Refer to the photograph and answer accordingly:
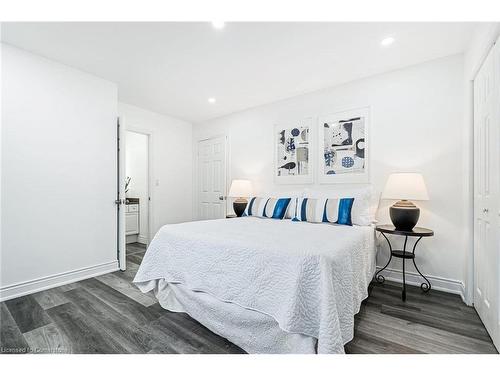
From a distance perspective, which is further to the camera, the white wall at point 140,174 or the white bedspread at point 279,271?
the white wall at point 140,174

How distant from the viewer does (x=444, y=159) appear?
95.6 inches

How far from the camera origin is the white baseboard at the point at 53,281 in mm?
2242

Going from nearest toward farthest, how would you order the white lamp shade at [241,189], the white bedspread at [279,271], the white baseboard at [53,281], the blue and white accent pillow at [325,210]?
the white bedspread at [279,271] < the white baseboard at [53,281] < the blue and white accent pillow at [325,210] < the white lamp shade at [241,189]

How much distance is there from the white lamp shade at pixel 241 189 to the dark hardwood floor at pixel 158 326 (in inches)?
73.6

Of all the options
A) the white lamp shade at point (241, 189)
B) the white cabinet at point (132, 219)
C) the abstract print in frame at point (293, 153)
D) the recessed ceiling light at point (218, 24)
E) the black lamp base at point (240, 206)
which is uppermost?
the recessed ceiling light at point (218, 24)

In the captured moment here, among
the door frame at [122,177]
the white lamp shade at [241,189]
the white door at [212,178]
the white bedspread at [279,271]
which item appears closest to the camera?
the white bedspread at [279,271]

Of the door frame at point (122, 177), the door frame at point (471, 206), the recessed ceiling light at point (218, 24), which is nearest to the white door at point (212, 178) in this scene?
the door frame at point (122, 177)

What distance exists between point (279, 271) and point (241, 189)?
240 cm

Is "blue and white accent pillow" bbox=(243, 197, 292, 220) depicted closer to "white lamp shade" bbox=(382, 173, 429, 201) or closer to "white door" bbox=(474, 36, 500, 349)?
"white lamp shade" bbox=(382, 173, 429, 201)

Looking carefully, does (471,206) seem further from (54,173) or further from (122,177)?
(54,173)

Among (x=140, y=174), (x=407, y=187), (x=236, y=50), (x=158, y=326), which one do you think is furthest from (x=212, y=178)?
(x=407, y=187)

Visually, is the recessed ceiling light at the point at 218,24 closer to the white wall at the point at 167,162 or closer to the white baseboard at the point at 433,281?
the white wall at the point at 167,162

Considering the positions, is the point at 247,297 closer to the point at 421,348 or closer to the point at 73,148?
the point at 421,348

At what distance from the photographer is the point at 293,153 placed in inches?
137
